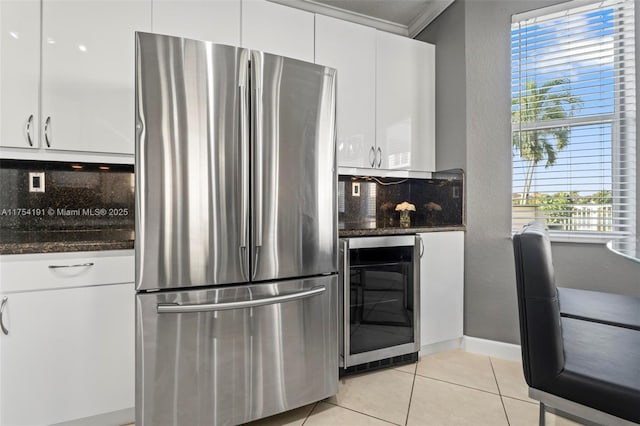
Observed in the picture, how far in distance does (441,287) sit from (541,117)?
1.41 meters

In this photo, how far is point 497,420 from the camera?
1.71 meters

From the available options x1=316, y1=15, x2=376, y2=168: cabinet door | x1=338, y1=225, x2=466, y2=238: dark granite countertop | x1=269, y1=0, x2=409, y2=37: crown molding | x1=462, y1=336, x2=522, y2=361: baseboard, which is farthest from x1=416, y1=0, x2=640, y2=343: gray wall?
x1=316, y1=15, x2=376, y2=168: cabinet door

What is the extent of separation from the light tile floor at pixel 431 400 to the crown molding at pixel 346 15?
2.79m

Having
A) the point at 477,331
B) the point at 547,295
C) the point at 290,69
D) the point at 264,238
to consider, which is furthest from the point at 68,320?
the point at 477,331

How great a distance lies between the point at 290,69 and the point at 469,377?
85.2 inches

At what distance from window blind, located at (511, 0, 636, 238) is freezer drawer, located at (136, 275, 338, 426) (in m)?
1.75

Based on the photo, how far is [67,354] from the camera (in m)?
1.50

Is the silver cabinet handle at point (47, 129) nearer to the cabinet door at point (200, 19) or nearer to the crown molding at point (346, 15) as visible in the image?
the cabinet door at point (200, 19)

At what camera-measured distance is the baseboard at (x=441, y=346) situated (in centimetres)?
248

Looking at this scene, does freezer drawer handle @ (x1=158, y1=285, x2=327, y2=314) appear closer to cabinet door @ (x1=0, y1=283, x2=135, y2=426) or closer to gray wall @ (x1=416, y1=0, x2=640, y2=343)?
cabinet door @ (x1=0, y1=283, x2=135, y2=426)

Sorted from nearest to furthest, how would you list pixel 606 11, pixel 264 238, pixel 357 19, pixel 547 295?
pixel 547 295
pixel 264 238
pixel 606 11
pixel 357 19

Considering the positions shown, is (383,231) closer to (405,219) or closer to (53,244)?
(405,219)

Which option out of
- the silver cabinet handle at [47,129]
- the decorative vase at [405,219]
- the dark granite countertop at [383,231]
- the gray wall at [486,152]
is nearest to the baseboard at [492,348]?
the gray wall at [486,152]

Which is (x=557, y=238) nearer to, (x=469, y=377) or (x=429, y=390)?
(x=469, y=377)
